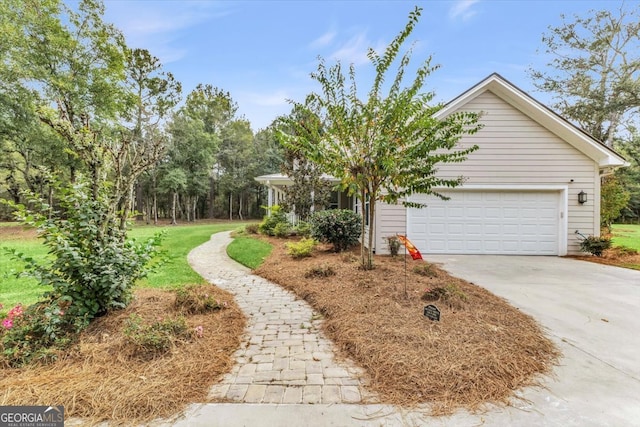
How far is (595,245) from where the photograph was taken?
8.70 meters

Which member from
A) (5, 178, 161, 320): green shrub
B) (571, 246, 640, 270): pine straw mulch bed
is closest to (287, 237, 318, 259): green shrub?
(5, 178, 161, 320): green shrub

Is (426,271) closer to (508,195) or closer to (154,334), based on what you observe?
(154,334)

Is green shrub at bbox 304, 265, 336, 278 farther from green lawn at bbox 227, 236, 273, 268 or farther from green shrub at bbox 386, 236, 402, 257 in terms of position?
green shrub at bbox 386, 236, 402, 257

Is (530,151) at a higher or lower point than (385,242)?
higher

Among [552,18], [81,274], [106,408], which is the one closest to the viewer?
[106,408]

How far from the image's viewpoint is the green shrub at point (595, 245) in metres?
8.66

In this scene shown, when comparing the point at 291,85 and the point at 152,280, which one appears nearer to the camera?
the point at 152,280

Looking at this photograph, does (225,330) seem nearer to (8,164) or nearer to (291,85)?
(291,85)

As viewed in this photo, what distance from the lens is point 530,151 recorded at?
9070 millimetres

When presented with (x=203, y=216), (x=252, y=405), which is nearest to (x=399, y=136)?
(x=252, y=405)

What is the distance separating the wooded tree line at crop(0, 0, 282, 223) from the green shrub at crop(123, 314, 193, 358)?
4.92 ft

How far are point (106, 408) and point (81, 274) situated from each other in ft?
5.56

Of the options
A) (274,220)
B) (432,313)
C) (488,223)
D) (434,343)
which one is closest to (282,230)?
(274,220)

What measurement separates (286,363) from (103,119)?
19.7m
